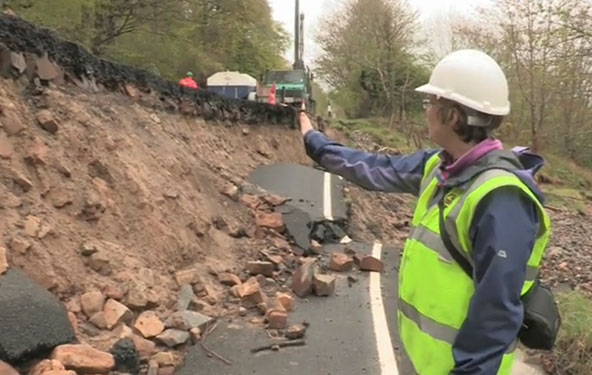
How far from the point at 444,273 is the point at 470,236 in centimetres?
18

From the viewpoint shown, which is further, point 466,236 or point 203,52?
point 203,52

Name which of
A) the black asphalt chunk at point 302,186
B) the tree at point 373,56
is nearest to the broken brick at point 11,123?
the black asphalt chunk at point 302,186

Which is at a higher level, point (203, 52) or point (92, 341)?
point (203, 52)

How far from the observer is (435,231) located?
207 cm

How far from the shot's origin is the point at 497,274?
1.82 metres

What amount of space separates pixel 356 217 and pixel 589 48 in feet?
25.2

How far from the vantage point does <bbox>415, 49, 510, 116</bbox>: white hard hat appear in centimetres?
215

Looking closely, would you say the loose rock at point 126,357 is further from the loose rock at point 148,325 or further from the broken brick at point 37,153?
A: the broken brick at point 37,153

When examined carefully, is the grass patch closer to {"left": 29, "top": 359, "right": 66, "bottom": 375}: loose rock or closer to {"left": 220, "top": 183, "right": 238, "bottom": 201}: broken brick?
{"left": 29, "top": 359, "right": 66, "bottom": 375}: loose rock

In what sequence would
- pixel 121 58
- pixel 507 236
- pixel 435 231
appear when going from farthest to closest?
pixel 121 58, pixel 435 231, pixel 507 236

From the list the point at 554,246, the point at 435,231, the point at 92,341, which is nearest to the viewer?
the point at 435,231

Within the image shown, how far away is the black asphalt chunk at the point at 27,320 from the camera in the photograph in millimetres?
3979

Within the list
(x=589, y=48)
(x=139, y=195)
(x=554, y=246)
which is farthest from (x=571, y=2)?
(x=139, y=195)

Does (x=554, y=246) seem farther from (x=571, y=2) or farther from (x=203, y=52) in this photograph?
(x=203, y=52)
